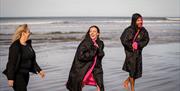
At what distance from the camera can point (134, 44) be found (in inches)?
322

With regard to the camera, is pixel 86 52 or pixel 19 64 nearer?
pixel 19 64

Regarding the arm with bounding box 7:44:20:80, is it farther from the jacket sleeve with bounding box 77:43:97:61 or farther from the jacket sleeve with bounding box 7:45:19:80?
the jacket sleeve with bounding box 77:43:97:61

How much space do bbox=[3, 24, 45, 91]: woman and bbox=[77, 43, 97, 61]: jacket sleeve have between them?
3.43 ft

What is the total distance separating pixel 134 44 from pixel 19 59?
9.18 ft

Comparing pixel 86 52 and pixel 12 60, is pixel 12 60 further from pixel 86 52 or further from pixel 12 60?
pixel 86 52

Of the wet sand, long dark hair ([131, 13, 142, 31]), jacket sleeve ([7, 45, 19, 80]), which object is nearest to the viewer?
jacket sleeve ([7, 45, 19, 80])

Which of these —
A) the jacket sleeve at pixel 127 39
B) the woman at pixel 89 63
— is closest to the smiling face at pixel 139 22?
the jacket sleeve at pixel 127 39

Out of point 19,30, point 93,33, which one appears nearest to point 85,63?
point 93,33

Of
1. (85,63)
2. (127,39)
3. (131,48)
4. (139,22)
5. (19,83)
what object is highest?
(139,22)

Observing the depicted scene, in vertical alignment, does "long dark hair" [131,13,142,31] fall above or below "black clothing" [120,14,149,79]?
above

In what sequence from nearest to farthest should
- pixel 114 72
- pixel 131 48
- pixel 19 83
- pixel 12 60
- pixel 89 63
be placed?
pixel 12 60 < pixel 19 83 < pixel 89 63 < pixel 131 48 < pixel 114 72

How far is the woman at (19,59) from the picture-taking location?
6.20 metres

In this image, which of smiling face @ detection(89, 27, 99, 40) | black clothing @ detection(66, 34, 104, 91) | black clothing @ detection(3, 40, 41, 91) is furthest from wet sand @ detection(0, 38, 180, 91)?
black clothing @ detection(3, 40, 41, 91)

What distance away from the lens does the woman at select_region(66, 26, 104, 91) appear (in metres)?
7.19
